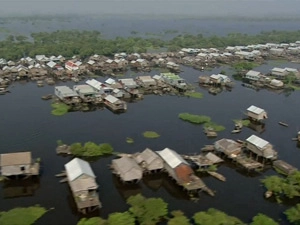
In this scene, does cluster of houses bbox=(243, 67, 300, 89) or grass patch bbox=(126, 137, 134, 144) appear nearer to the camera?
grass patch bbox=(126, 137, 134, 144)

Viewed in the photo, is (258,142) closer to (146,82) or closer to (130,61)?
(146,82)

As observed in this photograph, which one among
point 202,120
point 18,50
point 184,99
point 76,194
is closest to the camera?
point 76,194

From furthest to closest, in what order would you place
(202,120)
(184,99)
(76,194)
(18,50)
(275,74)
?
(18,50) < (275,74) < (184,99) < (202,120) < (76,194)

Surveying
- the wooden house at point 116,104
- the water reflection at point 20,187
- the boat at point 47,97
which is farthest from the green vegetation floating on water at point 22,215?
the boat at point 47,97

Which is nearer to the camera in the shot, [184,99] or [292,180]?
[292,180]

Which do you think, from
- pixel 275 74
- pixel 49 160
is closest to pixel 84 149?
pixel 49 160

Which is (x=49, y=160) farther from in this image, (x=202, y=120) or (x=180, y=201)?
(x=202, y=120)

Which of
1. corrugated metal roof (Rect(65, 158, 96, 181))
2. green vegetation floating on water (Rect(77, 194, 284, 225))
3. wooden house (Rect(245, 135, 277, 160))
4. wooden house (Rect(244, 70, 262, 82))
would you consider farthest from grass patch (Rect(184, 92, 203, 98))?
green vegetation floating on water (Rect(77, 194, 284, 225))

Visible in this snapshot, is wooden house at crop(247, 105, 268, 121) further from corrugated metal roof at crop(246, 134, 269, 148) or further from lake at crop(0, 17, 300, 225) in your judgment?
corrugated metal roof at crop(246, 134, 269, 148)
